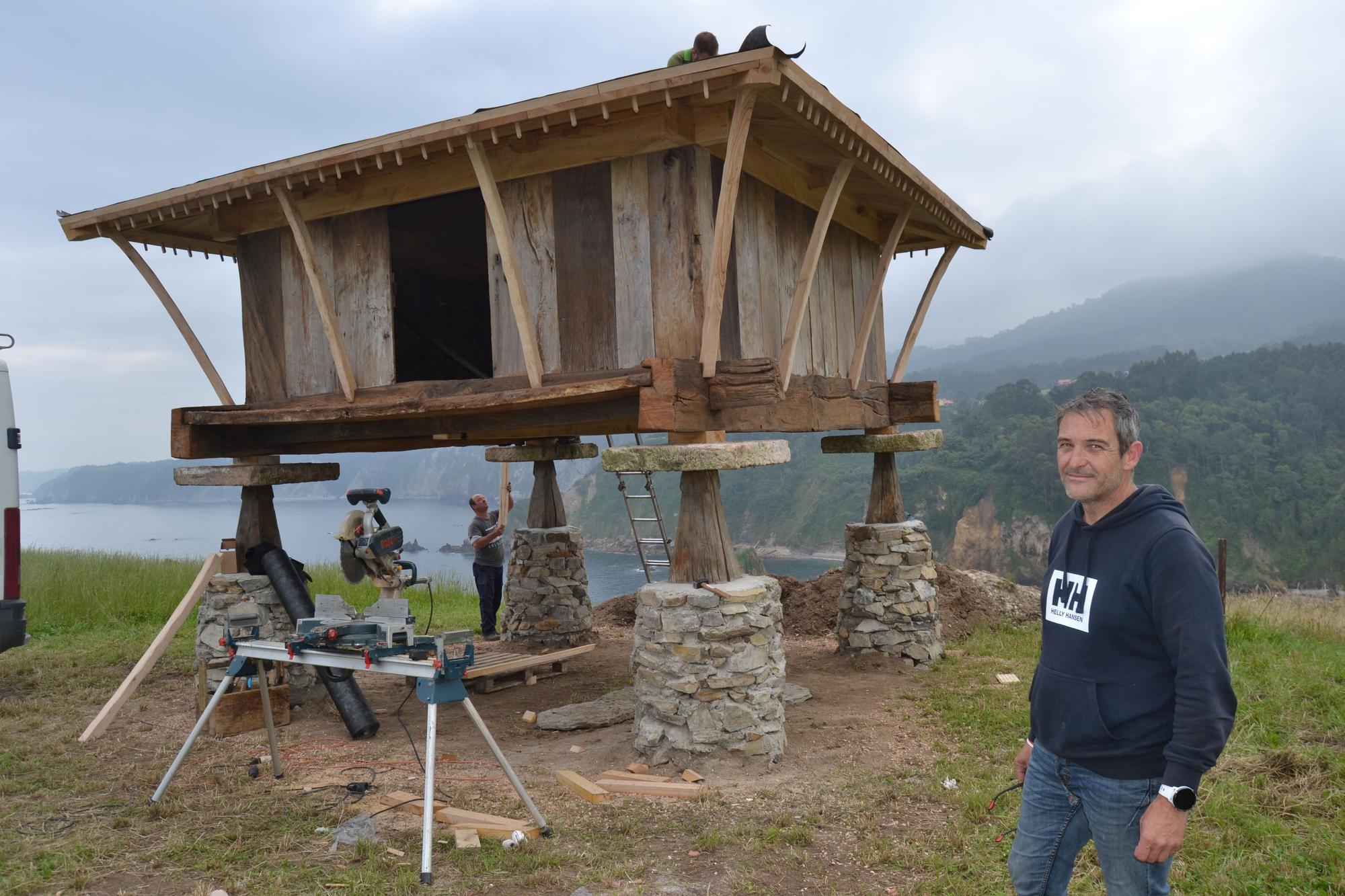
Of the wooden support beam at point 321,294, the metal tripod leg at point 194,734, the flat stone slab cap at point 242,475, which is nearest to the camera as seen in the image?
the metal tripod leg at point 194,734

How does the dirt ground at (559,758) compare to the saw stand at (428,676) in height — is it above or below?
below

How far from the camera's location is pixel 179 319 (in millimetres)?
8062

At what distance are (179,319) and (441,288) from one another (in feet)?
12.4

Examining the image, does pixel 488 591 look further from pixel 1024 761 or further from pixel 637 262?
pixel 1024 761

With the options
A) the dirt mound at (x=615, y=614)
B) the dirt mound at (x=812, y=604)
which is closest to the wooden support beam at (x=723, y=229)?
the dirt mound at (x=812, y=604)

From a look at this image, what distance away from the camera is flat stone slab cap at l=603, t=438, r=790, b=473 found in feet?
19.6

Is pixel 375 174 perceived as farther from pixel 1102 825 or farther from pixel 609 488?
pixel 609 488

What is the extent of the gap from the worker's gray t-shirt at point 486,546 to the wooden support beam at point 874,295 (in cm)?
530

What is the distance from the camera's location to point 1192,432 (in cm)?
5031

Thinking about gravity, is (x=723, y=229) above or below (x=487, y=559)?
above

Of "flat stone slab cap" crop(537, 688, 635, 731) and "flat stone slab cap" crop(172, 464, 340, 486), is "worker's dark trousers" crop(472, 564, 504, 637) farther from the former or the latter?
"flat stone slab cap" crop(537, 688, 635, 731)

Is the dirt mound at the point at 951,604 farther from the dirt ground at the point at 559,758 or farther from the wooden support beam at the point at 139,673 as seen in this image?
the wooden support beam at the point at 139,673

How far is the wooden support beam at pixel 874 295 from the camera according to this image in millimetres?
8062

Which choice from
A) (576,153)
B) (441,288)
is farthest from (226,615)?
(576,153)
